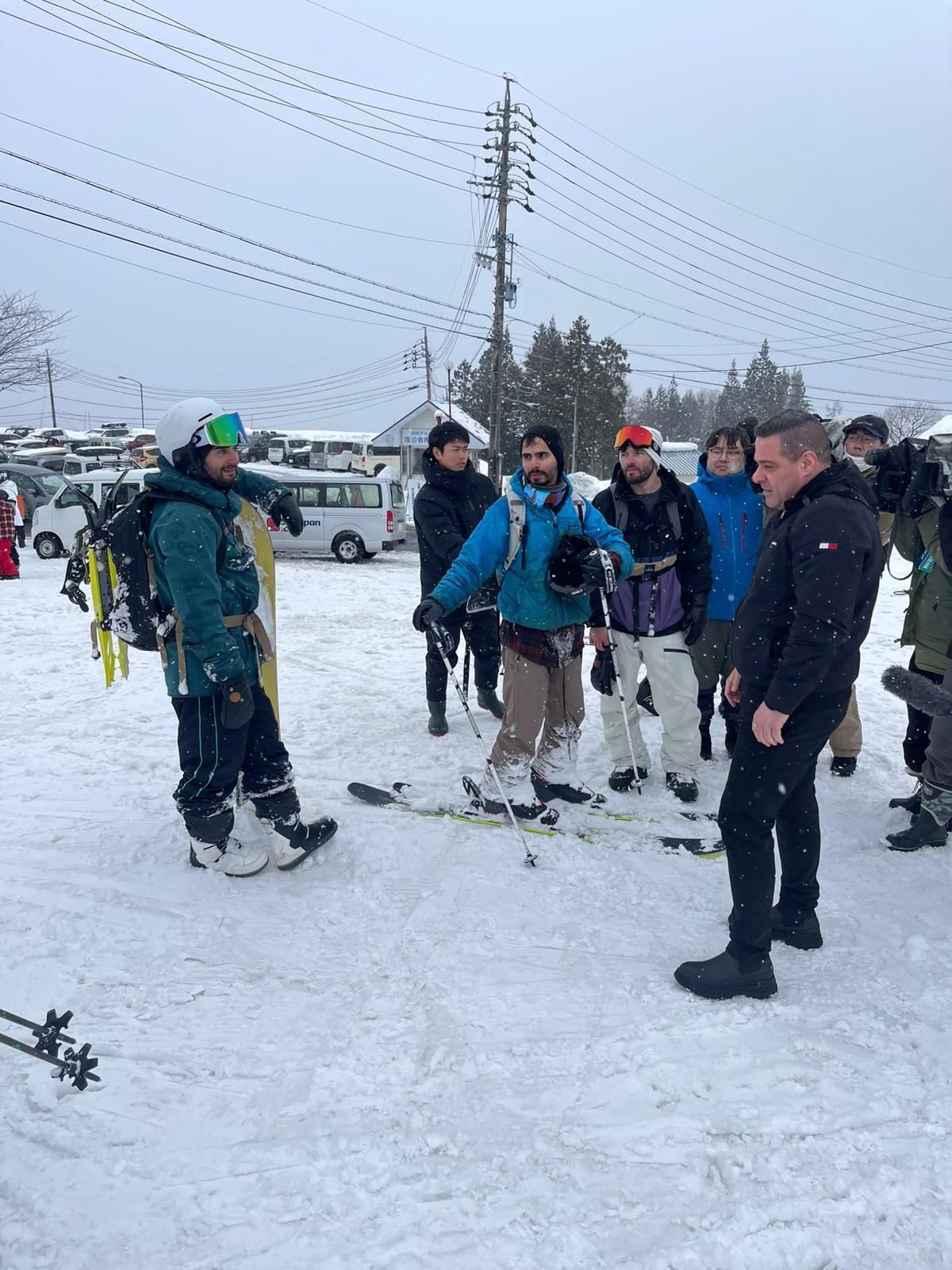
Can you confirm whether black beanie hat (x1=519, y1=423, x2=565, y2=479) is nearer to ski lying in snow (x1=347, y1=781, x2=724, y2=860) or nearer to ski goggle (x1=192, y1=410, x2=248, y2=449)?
ski goggle (x1=192, y1=410, x2=248, y2=449)

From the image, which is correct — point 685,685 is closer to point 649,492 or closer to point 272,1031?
point 649,492

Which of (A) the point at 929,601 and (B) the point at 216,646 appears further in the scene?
(A) the point at 929,601

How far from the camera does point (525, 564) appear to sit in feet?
13.1

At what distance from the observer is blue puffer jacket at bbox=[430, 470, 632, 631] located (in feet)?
13.0

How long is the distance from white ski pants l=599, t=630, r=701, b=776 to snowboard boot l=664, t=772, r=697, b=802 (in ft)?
0.11

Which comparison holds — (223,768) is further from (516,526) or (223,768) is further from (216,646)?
(516,526)

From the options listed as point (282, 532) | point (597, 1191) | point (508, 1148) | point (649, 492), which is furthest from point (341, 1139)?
point (282, 532)

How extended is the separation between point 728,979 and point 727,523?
110 inches

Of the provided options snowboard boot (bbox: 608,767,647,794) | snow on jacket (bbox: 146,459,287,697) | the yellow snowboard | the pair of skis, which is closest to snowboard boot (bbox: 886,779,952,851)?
snowboard boot (bbox: 608,767,647,794)

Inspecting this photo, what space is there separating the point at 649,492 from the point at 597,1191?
337 cm

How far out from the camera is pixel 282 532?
→ 16438mm

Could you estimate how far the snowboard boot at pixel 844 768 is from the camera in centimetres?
486

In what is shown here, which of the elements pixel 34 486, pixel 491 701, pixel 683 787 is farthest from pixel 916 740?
pixel 34 486

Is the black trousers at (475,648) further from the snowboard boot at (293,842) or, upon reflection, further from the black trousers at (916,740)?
the black trousers at (916,740)
